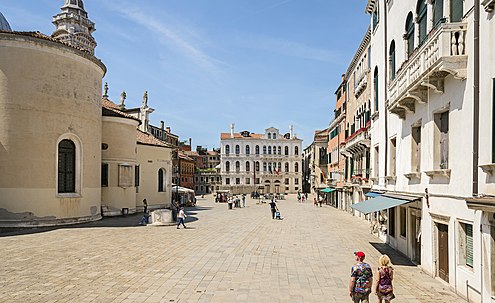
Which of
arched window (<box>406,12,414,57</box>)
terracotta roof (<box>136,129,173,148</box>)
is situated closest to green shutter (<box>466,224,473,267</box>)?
arched window (<box>406,12,414,57</box>)

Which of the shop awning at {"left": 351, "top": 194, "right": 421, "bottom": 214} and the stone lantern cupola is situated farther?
the stone lantern cupola

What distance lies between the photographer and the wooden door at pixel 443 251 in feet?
35.8

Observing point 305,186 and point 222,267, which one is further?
point 305,186

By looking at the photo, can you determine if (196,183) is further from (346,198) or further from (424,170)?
(424,170)

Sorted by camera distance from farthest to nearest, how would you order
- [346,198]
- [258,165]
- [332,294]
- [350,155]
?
[258,165] < [346,198] < [350,155] < [332,294]

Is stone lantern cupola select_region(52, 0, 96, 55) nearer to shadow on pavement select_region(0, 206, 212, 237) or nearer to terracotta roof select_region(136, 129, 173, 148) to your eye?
terracotta roof select_region(136, 129, 173, 148)

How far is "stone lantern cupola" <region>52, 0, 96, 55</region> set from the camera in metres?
46.9

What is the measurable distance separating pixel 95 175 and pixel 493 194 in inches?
910

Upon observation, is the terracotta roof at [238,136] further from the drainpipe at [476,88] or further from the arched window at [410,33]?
the drainpipe at [476,88]

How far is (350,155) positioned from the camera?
3447 centimetres

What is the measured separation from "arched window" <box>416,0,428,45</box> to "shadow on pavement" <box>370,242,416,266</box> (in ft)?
25.5

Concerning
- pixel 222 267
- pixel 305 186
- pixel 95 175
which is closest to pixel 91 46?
pixel 95 175

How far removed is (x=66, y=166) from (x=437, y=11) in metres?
21.2

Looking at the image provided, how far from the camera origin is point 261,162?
290 feet
